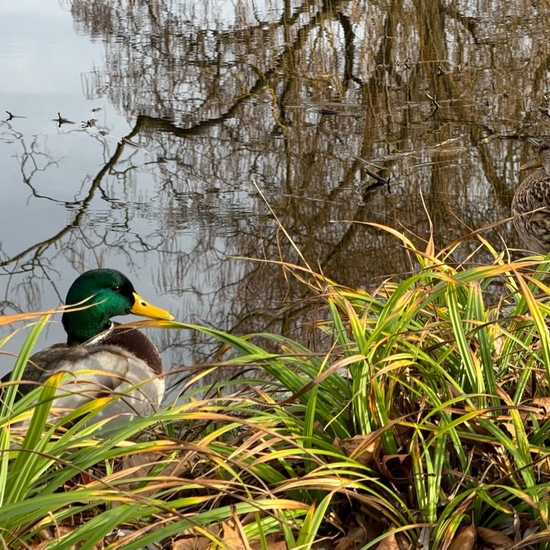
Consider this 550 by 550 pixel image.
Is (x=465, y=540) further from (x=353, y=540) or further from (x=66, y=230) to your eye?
(x=66, y=230)

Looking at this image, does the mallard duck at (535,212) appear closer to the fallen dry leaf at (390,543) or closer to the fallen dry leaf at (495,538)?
the fallen dry leaf at (495,538)

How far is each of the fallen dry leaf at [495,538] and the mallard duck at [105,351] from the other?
4.64 ft

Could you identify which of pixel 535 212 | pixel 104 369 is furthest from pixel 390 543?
pixel 535 212

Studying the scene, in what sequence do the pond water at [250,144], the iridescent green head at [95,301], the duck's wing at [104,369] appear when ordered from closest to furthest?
the duck's wing at [104,369], the iridescent green head at [95,301], the pond water at [250,144]

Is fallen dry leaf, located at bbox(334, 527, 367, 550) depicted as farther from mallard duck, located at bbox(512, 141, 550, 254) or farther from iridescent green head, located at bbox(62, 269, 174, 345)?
mallard duck, located at bbox(512, 141, 550, 254)

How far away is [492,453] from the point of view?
7.45 ft

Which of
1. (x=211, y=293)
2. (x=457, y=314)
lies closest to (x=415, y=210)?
(x=211, y=293)

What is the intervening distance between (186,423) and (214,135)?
438 cm

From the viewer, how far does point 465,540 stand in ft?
6.84

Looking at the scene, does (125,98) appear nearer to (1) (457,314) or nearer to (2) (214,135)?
(2) (214,135)

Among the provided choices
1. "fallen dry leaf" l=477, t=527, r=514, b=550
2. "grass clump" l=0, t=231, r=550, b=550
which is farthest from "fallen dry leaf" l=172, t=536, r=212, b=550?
"fallen dry leaf" l=477, t=527, r=514, b=550

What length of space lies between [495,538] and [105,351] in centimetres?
181

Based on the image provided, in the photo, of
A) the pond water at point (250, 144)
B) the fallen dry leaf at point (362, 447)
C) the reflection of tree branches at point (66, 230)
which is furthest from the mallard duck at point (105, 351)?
the reflection of tree branches at point (66, 230)

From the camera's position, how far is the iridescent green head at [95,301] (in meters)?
3.76
